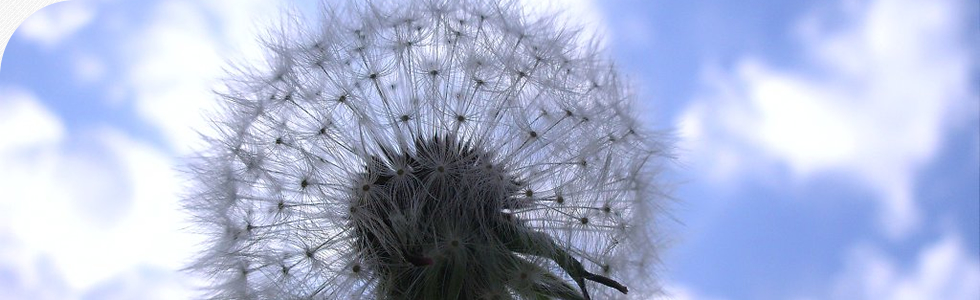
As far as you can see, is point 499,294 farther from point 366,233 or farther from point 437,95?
point 437,95

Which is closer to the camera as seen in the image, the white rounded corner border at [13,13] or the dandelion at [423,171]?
the dandelion at [423,171]

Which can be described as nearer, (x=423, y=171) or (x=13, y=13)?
(x=423, y=171)

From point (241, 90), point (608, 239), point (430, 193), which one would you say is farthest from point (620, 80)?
point (241, 90)

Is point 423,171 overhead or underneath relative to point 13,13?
underneath

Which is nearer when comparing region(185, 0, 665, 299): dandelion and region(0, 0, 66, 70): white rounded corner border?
region(185, 0, 665, 299): dandelion
